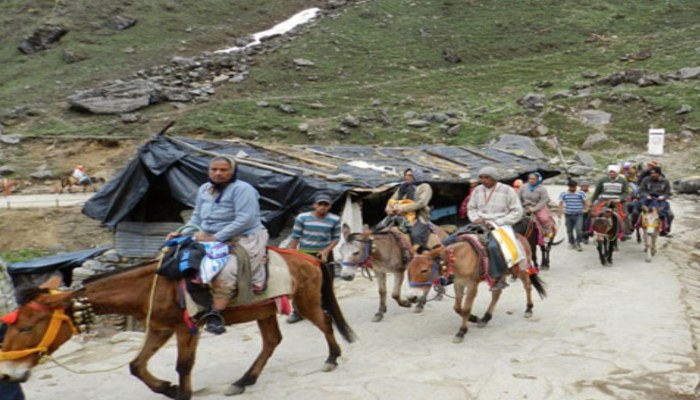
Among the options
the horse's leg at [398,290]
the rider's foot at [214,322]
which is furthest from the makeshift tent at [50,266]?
the rider's foot at [214,322]

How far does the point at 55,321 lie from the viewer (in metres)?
5.77

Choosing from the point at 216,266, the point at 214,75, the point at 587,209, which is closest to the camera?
the point at 216,266

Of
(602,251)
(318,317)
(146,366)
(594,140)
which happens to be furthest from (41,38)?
(146,366)

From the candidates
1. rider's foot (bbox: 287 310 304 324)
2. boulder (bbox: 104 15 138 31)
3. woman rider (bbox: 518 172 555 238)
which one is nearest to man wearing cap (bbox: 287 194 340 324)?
rider's foot (bbox: 287 310 304 324)

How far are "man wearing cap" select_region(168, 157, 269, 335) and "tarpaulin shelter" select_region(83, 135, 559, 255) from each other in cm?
636

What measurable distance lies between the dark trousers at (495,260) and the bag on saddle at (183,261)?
420cm

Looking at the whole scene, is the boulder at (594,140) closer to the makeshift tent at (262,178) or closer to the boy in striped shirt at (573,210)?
the makeshift tent at (262,178)

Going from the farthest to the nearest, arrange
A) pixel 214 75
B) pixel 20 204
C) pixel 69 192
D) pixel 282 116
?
pixel 214 75 → pixel 282 116 → pixel 69 192 → pixel 20 204

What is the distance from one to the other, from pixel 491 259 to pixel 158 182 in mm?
8331

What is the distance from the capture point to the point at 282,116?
36125mm

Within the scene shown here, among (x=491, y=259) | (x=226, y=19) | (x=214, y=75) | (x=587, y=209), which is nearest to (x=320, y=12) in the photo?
(x=226, y=19)

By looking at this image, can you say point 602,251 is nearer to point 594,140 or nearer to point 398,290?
point 398,290

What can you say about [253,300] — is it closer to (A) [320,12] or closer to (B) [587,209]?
(B) [587,209]

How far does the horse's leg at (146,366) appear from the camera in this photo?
6469 millimetres
